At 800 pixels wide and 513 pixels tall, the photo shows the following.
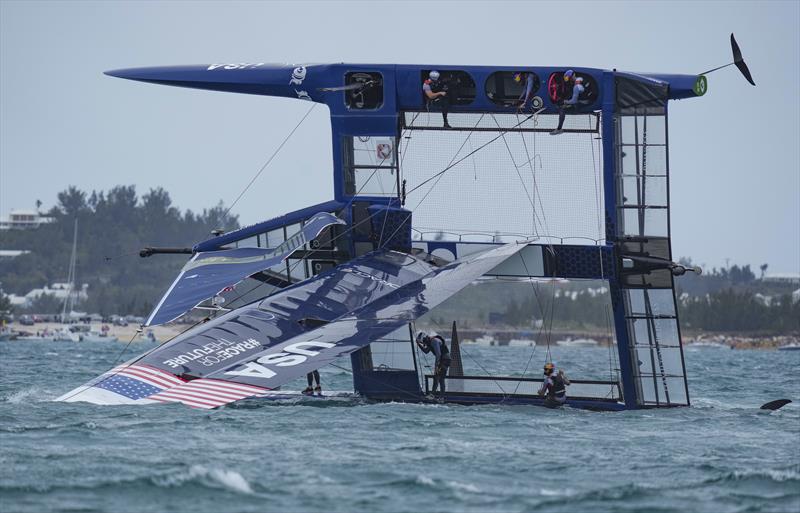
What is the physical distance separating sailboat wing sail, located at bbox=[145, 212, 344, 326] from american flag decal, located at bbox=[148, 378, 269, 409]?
104 inches

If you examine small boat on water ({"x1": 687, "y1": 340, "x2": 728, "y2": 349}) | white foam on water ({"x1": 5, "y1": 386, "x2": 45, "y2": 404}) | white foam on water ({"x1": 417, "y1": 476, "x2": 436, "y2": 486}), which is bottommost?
small boat on water ({"x1": 687, "y1": 340, "x2": 728, "y2": 349})

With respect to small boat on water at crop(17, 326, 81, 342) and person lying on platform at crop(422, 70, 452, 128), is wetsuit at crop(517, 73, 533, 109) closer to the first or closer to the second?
person lying on platform at crop(422, 70, 452, 128)

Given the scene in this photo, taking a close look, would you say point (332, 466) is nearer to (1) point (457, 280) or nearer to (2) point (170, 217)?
(1) point (457, 280)

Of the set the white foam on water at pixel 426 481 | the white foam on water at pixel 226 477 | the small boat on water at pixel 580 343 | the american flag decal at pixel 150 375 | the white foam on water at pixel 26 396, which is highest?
the american flag decal at pixel 150 375

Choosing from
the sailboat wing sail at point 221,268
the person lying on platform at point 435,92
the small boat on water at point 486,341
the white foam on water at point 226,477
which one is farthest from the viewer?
the small boat on water at point 486,341

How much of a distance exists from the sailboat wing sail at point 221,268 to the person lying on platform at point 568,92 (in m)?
3.76

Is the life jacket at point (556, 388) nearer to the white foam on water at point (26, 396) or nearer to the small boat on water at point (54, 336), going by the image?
the white foam on water at point (26, 396)

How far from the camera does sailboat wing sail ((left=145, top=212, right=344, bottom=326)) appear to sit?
18.6 m

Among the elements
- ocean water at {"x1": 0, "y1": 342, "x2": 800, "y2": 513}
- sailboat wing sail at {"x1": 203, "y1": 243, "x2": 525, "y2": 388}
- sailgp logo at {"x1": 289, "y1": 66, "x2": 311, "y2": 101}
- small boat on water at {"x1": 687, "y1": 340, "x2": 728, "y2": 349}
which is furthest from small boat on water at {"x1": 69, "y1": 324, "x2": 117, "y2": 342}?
ocean water at {"x1": 0, "y1": 342, "x2": 800, "y2": 513}

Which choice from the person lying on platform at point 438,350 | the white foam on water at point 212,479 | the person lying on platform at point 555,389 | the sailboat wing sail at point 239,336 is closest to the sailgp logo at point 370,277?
the sailboat wing sail at point 239,336

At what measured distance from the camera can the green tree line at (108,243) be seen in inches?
5812

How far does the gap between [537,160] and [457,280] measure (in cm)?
345

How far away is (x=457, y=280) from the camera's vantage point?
1930cm

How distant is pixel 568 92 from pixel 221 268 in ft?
19.1
